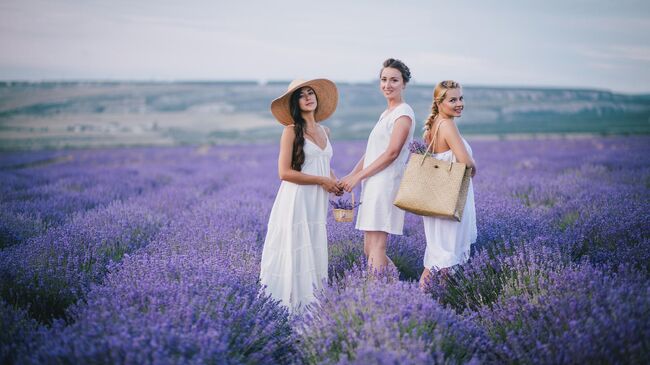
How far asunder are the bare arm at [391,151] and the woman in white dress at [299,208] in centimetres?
16

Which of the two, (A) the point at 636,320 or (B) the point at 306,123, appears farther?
(B) the point at 306,123

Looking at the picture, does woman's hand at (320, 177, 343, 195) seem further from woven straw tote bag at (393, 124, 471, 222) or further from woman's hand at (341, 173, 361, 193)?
woven straw tote bag at (393, 124, 471, 222)

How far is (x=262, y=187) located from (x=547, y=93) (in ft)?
169

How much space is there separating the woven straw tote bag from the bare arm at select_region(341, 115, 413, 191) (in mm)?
124

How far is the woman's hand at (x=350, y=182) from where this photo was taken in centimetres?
255

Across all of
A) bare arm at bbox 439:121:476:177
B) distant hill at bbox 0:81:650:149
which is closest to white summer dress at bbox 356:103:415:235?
bare arm at bbox 439:121:476:177

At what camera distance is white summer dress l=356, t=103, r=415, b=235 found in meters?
2.57

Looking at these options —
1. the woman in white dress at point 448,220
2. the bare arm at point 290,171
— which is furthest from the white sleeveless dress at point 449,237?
the bare arm at point 290,171

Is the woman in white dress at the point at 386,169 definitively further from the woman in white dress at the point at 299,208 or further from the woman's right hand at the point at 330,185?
the woman in white dress at the point at 299,208

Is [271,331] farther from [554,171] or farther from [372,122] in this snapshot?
[372,122]

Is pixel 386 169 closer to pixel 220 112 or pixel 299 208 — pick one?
pixel 299 208

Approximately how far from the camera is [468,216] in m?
2.54

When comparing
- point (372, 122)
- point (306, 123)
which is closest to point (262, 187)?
point (306, 123)

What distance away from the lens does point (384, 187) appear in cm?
259
